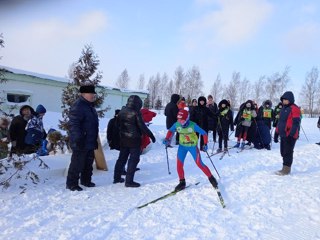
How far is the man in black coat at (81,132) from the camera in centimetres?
568

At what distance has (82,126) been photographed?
5.80m

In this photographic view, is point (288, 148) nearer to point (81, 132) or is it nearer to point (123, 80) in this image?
point (81, 132)

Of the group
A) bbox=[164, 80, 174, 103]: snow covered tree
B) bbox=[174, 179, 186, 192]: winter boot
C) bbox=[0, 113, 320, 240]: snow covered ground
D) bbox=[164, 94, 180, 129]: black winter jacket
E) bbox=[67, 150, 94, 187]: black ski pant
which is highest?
bbox=[164, 80, 174, 103]: snow covered tree

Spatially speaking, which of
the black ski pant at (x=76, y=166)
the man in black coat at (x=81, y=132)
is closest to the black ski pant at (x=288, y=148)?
the man in black coat at (x=81, y=132)

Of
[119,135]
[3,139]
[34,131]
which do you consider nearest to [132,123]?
[119,135]

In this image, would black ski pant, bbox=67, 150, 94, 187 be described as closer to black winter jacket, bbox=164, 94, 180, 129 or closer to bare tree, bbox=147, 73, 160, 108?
black winter jacket, bbox=164, 94, 180, 129

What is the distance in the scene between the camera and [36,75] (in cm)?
1809

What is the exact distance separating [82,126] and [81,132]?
0.13m

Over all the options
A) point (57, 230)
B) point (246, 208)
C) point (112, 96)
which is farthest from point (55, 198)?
point (112, 96)

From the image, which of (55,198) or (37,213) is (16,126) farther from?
(37,213)

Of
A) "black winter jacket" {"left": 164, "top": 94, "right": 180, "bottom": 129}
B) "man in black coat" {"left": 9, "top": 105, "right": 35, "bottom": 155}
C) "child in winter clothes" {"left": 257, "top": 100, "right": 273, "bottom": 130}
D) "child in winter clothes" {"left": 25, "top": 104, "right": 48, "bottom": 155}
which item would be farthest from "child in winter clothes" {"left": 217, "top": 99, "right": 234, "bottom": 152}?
"man in black coat" {"left": 9, "top": 105, "right": 35, "bottom": 155}

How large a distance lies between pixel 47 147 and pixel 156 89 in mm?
66924

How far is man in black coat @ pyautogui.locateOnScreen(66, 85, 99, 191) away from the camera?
5.68 metres

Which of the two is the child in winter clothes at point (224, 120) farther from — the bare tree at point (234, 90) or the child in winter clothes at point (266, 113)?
the bare tree at point (234, 90)
